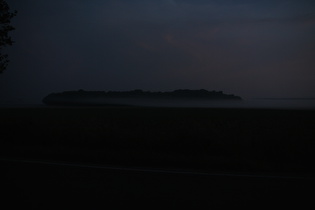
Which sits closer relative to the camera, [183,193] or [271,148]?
[183,193]

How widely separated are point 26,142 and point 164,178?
814 cm

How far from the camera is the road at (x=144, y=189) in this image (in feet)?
13.1

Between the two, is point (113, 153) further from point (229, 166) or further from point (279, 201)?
point (279, 201)

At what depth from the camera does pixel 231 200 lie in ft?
13.6

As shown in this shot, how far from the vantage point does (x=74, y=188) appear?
469 centimetres

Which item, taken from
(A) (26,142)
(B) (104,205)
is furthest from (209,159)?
(A) (26,142)

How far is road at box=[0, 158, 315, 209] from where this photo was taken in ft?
13.1

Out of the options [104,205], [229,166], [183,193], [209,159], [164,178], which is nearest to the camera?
[104,205]

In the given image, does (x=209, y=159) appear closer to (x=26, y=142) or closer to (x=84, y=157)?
(x=84, y=157)

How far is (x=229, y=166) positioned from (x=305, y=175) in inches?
71.3

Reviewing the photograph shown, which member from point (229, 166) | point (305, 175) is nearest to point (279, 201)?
point (305, 175)

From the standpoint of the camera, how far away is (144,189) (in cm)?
466

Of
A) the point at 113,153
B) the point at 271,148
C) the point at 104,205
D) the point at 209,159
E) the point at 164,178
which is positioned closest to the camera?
the point at 104,205

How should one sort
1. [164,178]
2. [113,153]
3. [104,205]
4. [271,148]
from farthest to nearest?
[271,148] → [113,153] → [164,178] → [104,205]
